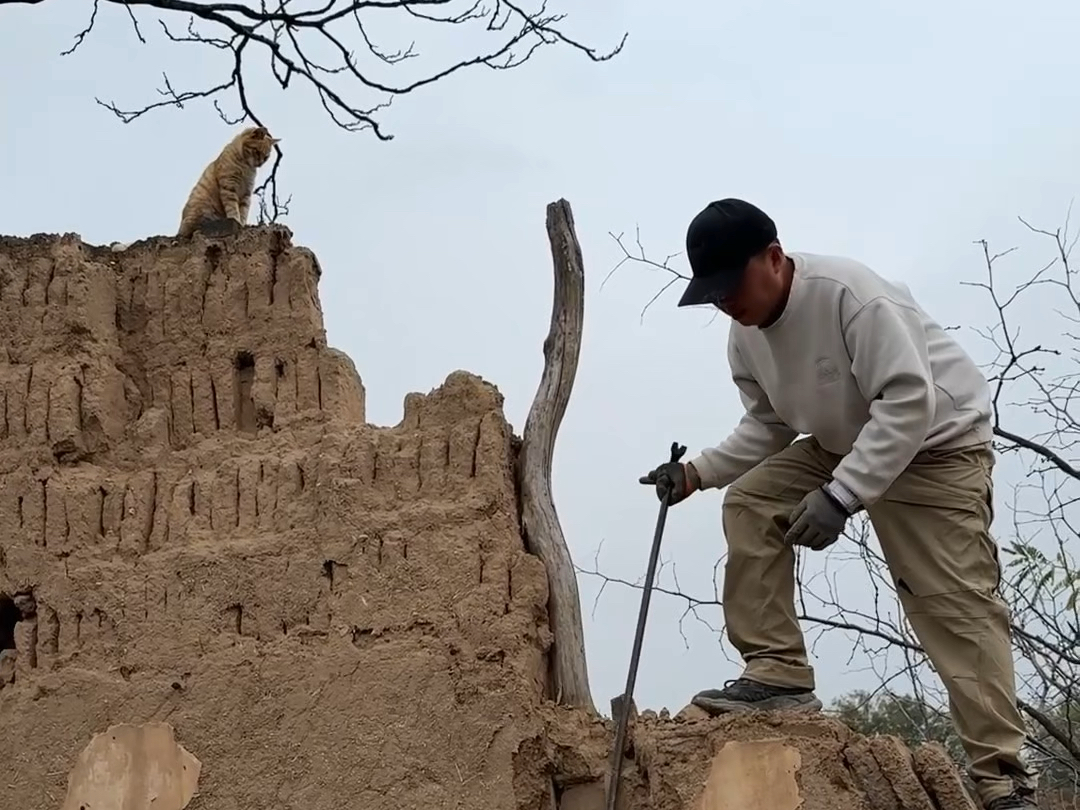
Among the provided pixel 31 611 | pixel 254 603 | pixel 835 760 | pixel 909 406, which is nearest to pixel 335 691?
pixel 254 603

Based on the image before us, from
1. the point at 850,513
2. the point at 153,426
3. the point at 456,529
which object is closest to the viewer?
the point at 850,513

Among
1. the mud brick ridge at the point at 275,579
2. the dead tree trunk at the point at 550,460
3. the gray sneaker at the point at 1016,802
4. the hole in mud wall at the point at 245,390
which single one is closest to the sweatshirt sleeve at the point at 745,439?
the dead tree trunk at the point at 550,460

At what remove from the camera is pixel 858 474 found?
11.0ft

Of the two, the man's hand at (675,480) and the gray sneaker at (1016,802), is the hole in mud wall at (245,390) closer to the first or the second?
the man's hand at (675,480)

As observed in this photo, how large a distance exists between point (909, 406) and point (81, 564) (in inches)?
99.9

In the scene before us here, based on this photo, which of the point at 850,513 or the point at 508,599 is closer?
the point at 850,513

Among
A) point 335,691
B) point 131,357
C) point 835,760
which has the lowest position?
point 835,760

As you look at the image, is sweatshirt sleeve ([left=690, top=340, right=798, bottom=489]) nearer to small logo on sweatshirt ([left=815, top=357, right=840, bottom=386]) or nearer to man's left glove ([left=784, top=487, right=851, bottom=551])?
small logo on sweatshirt ([left=815, top=357, right=840, bottom=386])

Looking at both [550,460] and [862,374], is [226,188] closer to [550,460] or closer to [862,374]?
[550,460]

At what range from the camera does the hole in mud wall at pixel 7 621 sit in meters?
4.20

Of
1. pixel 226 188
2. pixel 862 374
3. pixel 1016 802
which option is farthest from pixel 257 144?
pixel 1016 802

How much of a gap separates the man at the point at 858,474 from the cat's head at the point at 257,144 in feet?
10.1

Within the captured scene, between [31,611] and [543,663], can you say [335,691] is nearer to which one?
[543,663]

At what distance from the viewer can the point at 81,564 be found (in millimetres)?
4105
